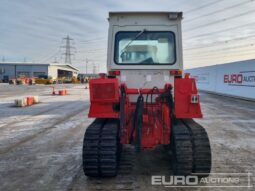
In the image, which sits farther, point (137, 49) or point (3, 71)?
point (3, 71)

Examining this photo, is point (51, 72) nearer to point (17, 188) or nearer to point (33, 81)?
point (33, 81)

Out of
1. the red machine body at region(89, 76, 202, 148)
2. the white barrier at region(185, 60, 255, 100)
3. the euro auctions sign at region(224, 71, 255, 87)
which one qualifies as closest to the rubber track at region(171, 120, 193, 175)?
the red machine body at region(89, 76, 202, 148)

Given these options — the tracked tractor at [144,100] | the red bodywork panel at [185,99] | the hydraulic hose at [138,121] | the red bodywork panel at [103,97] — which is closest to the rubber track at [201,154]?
the tracked tractor at [144,100]

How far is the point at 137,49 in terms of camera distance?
18.6 ft

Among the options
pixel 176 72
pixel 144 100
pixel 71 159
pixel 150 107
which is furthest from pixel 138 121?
pixel 71 159

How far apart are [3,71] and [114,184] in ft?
272

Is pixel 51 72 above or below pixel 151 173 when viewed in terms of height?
above

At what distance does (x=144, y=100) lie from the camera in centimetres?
536

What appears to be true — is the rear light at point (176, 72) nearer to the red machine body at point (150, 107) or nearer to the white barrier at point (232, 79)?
the red machine body at point (150, 107)

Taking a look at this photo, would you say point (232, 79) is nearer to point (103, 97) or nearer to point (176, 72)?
point (176, 72)

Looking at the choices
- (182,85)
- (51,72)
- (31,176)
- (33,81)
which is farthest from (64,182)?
(51,72)

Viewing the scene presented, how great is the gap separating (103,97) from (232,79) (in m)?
21.9

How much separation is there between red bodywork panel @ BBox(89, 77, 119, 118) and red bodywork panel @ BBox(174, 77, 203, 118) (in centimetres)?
109

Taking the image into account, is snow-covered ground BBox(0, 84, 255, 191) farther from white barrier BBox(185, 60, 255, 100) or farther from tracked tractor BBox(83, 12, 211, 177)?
white barrier BBox(185, 60, 255, 100)
